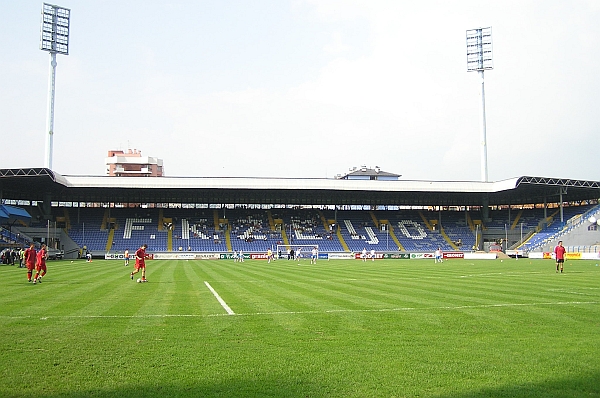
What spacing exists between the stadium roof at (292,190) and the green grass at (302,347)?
49602 millimetres

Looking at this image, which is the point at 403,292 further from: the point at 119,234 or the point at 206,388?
the point at 119,234

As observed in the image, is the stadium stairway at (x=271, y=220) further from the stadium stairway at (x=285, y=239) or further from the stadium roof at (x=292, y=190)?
the stadium roof at (x=292, y=190)

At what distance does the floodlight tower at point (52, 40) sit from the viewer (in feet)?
203

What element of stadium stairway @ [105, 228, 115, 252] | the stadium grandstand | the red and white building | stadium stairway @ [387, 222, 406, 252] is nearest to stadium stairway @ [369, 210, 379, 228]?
the stadium grandstand

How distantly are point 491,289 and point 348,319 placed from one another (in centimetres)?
957

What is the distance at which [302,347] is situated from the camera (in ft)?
31.1

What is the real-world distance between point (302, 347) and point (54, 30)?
64031 mm

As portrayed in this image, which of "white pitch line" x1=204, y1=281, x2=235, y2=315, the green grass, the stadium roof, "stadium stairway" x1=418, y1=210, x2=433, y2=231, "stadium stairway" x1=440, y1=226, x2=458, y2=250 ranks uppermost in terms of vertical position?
the stadium roof

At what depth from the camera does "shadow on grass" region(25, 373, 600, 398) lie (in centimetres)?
675

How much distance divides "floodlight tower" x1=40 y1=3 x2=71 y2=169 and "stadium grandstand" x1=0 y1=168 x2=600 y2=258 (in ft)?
18.7

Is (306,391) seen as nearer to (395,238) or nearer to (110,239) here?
(110,239)

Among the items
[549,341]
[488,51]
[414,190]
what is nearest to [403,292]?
[549,341]

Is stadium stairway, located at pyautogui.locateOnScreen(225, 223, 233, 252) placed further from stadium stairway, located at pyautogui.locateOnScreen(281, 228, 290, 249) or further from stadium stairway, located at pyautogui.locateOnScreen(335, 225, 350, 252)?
stadium stairway, located at pyautogui.locateOnScreen(335, 225, 350, 252)

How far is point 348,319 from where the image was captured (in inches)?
496
